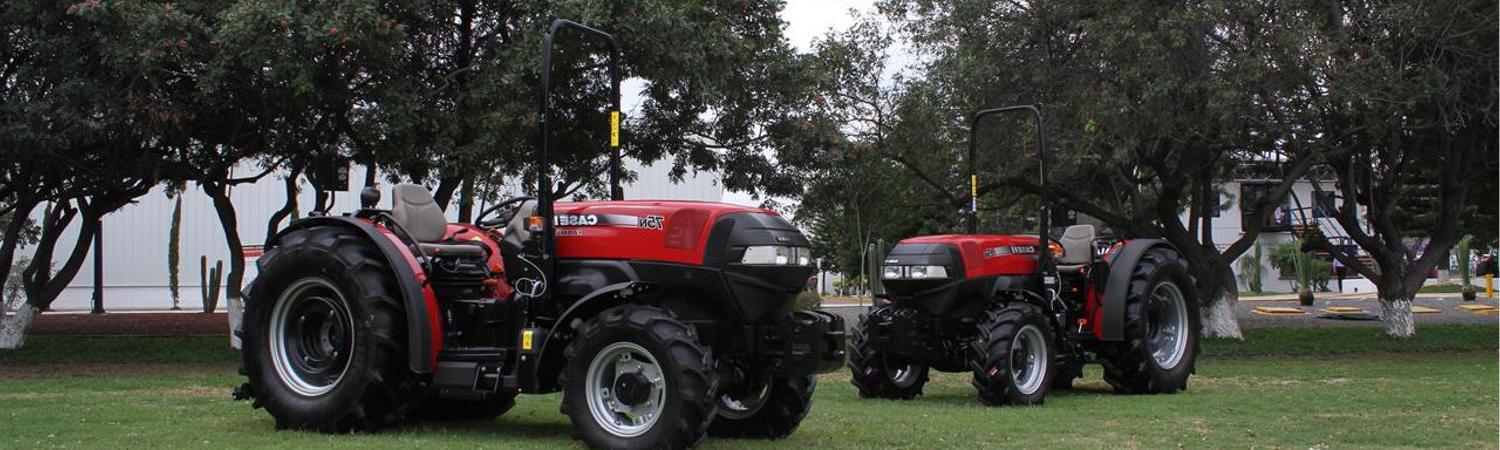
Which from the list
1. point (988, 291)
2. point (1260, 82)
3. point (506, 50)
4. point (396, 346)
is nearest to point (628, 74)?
point (506, 50)

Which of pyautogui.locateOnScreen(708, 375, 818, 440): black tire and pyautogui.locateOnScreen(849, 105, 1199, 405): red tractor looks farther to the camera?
pyautogui.locateOnScreen(849, 105, 1199, 405): red tractor

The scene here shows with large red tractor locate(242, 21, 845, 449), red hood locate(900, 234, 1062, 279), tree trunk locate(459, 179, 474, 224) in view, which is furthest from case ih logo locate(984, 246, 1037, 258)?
tree trunk locate(459, 179, 474, 224)

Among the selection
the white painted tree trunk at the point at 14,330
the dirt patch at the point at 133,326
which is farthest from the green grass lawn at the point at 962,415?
the dirt patch at the point at 133,326

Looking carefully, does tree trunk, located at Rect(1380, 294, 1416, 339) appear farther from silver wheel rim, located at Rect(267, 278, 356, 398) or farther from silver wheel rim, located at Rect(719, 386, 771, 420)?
silver wheel rim, located at Rect(267, 278, 356, 398)

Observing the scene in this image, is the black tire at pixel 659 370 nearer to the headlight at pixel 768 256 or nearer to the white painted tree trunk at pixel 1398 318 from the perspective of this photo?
the headlight at pixel 768 256

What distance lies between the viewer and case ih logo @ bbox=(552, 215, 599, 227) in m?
9.52

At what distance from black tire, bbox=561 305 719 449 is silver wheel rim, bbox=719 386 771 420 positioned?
118 centimetres

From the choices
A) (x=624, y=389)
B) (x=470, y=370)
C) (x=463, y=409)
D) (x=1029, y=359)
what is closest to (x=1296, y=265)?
(x=1029, y=359)

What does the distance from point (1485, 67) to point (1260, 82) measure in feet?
9.09

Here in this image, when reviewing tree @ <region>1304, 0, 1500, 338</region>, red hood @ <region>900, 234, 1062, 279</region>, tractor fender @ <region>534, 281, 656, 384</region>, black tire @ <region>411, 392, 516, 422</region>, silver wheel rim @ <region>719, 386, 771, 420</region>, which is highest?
tree @ <region>1304, 0, 1500, 338</region>

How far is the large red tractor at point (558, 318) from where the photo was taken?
29.3ft

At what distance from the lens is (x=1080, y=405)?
1374 cm

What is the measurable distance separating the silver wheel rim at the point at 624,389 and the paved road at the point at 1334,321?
18905mm

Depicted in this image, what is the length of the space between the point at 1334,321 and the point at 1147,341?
2033 cm
